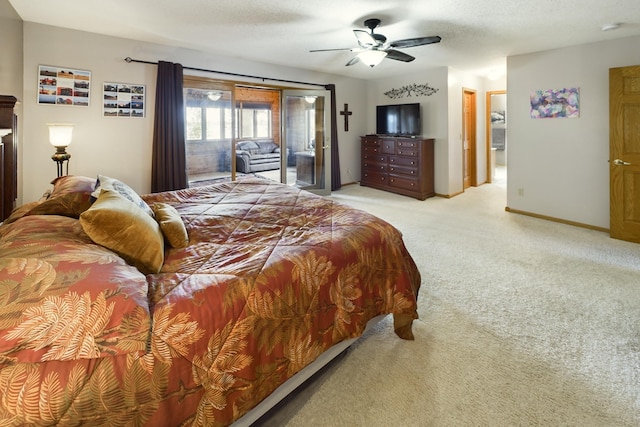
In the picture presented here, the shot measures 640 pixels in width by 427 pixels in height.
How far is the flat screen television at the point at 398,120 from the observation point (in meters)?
6.59

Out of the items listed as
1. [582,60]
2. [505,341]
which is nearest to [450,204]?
[582,60]

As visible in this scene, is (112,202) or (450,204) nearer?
(112,202)

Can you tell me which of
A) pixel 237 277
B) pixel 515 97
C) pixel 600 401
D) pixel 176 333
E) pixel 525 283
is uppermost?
pixel 515 97

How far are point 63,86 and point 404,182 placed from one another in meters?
5.54

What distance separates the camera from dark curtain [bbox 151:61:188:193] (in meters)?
4.69

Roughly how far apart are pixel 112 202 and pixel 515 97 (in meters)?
5.62

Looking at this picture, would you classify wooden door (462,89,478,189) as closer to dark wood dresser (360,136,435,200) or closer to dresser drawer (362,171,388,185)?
dark wood dresser (360,136,435,200)

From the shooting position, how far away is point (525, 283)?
2.94 m

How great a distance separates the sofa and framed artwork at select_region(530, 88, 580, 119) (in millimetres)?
6673

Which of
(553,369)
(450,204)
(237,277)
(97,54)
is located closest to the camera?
(237,277)

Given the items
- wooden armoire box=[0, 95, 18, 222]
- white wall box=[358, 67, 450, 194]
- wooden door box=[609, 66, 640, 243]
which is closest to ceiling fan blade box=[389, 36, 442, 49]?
wooden door box=[609, 66, 640, 243]

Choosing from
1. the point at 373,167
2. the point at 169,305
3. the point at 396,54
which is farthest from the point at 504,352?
the point at 373,167

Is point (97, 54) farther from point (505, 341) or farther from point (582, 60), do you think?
point (582, 60)

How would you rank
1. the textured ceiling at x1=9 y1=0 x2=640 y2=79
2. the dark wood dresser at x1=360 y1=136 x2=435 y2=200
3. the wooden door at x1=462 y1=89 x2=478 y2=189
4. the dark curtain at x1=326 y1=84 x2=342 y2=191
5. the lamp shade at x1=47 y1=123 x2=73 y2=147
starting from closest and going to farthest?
the textured ceiling at x1=9 y1=0 x2=640 y2=79 → the lamp shade at x1=47 y1=123 x2=73 y2=147 → the dark wood dresser at x1=360 y1=136 x2=435 y2=200 → the wooden door at x1=462 y1=89 x2=478 y2=189 → the dark curtain at x1=326 y1=84 x2=342 y2=191
